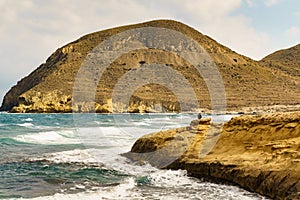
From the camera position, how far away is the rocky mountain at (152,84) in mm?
107188

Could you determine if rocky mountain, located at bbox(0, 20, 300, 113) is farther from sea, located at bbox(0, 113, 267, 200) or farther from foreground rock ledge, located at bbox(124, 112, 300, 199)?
foreground rock ledge, located at bbox(124, 112, 300, 199)

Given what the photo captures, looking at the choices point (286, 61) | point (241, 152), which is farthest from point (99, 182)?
point (286, 61)

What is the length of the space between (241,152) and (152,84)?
10521 cm

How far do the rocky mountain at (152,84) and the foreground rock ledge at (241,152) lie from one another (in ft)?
277

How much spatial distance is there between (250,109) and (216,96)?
1322 centimetres

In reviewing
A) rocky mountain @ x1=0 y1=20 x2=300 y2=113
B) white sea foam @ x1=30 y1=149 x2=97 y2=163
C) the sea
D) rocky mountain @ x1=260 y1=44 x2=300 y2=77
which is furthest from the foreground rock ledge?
rocky mountain @ x1=260 y1=44 x2=300 y2=77

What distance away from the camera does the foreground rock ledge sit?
9.78 metres

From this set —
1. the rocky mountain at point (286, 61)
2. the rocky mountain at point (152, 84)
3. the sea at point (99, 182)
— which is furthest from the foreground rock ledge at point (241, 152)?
the rocky mountain at point (286, 61)

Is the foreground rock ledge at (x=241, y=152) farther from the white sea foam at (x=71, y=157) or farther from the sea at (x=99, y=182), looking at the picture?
the white sea foam at (x=71, y=157)

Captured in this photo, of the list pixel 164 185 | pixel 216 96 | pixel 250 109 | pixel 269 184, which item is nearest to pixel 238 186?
pixel 269 184

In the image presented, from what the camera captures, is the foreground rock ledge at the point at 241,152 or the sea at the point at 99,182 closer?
the foreground rock ledge at the point at 241,152

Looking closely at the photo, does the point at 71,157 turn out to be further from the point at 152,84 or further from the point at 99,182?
the point at 152,84

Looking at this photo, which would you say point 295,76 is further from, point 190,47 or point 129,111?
point 129,111

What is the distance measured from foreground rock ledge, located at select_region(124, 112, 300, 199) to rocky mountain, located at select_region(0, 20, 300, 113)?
3323 inches
